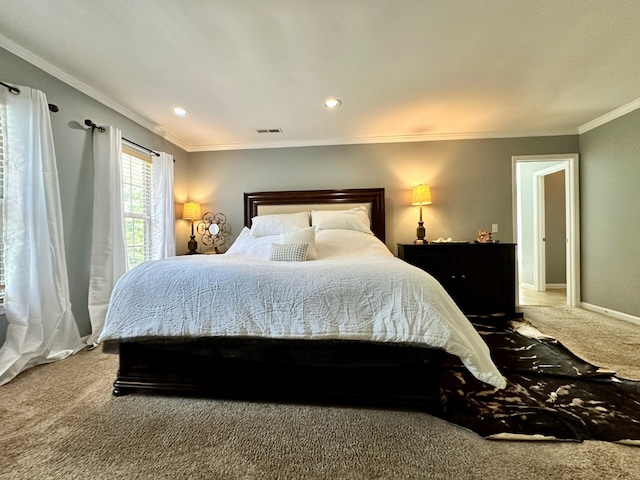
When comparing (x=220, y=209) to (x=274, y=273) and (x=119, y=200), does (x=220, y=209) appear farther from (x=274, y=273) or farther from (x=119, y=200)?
(x=274, y=273)

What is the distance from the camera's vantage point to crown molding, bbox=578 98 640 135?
284 centimetres

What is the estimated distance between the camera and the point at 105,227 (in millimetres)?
2553

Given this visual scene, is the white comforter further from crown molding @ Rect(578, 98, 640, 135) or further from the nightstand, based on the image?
crown molding @ Rect(578, 98, 640, 135)

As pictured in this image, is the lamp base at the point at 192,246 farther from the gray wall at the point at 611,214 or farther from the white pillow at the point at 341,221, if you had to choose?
the gray wall at the point at 611,214

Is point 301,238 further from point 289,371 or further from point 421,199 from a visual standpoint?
point 421,199

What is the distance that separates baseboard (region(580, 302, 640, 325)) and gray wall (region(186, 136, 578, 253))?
1.27m

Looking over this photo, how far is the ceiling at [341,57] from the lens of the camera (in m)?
1.63

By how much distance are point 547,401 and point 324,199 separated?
2.94 meters

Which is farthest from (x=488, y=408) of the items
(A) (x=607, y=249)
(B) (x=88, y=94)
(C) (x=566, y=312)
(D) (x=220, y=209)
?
(B) (x=88, y=94)

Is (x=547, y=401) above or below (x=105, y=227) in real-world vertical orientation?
below

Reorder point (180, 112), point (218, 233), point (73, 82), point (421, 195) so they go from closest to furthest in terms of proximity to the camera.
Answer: point (73, 82) → point (180, 112) → point (421, 195) → point (218, 233)

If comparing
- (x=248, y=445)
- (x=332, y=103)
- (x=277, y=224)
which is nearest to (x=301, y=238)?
(x=277, y=224)

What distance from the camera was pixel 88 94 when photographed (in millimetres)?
2502

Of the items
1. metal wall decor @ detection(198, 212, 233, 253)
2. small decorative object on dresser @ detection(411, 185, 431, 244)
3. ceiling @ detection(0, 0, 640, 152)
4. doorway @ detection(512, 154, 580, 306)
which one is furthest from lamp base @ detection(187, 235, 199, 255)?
doorway @ detection(512, 154, 580, 306)
